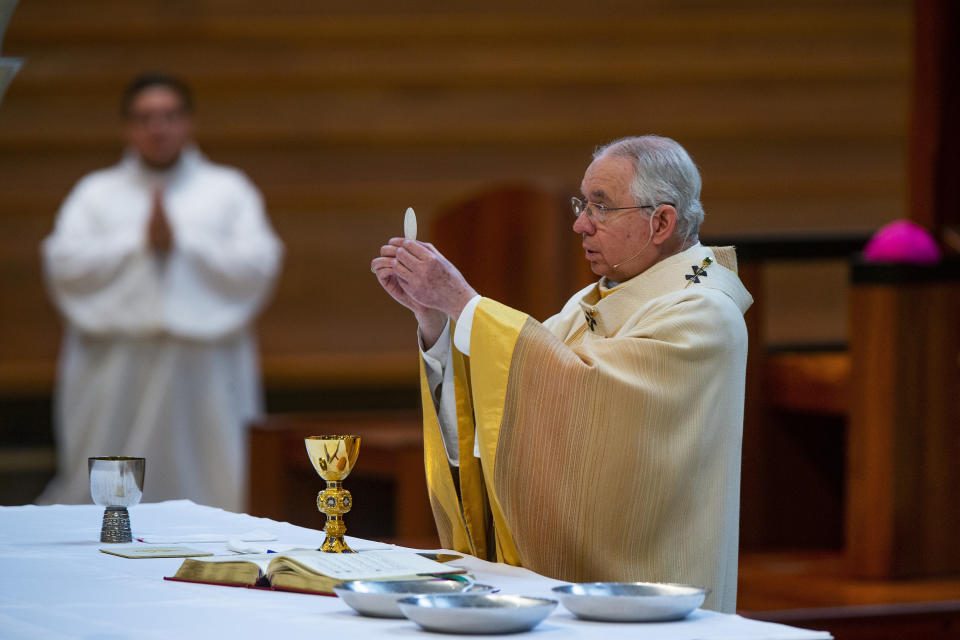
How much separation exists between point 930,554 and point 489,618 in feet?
9.50

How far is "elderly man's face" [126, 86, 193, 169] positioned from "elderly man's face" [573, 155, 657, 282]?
3.59 meters

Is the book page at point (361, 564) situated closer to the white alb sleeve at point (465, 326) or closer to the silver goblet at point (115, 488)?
the silver goblet at point (115, 488)

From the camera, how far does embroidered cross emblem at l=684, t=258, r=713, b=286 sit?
2.86 metres

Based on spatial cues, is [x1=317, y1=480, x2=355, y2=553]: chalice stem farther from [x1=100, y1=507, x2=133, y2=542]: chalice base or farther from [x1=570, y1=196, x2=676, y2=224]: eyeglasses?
[x1=570, y1=196, x2=676, y2=224]: eyeglasses

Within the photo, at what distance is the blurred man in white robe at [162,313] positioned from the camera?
6438 millimetres

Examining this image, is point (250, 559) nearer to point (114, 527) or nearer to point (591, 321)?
point (114, 527)

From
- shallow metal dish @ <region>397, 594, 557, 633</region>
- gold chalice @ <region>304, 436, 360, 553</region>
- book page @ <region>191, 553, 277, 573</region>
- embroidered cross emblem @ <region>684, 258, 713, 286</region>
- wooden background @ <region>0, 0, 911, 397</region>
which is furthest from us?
wooden background @ <region>0, 0, 911, 397</region>

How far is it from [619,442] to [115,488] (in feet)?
2.72

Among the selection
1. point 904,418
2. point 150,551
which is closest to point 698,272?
point 150,551

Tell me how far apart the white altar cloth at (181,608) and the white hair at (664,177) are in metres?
0.80

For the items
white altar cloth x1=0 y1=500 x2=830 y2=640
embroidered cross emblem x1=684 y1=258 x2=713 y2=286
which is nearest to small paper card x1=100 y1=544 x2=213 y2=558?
white altar cloth x1=0 y1=500 x2=830 y2=640

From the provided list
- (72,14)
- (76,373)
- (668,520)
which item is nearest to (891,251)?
(668,520)

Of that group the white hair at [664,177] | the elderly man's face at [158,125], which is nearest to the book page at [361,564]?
the white hair at [664,177]

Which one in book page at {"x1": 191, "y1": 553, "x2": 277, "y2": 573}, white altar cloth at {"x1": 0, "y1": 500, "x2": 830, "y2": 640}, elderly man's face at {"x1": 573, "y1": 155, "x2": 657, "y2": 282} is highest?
elderly man's face at {"x1": 573, "y1": 155, "x2": 657, "y2": 282}
